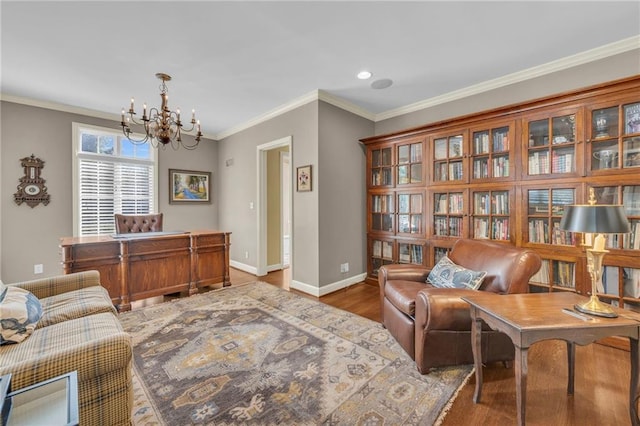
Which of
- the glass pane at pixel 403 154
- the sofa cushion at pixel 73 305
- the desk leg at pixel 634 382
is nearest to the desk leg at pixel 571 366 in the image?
the desk leg at pixel 634 382

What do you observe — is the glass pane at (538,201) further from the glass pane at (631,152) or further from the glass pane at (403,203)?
the glass pane at (403,203)

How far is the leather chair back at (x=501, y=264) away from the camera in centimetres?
192

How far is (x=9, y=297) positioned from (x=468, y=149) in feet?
13.2

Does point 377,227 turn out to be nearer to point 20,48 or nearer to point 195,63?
point 195,63

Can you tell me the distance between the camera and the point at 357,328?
2.55 m

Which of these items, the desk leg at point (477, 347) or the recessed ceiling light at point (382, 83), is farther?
the recessed ceiling light at point (382, 83)

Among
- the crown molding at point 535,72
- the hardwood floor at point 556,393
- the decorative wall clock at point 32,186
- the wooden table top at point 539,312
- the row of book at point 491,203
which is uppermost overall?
the crown molding at point 535,72

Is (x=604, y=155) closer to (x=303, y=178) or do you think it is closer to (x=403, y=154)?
(x=403, y=154)

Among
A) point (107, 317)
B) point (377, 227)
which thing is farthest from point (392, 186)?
point (107, 317)

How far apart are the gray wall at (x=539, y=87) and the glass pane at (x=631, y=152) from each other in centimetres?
65

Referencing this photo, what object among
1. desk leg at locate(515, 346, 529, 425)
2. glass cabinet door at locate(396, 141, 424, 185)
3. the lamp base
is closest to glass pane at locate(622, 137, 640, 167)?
the lamp base

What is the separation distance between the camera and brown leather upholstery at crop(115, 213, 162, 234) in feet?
11.8

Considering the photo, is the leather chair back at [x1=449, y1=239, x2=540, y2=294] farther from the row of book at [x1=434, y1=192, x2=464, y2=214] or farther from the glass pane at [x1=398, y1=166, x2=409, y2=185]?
the glass pane at [x1=398, y1=166, x2=409, y2=185]

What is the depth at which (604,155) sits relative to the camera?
2371 millimetres
